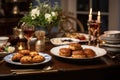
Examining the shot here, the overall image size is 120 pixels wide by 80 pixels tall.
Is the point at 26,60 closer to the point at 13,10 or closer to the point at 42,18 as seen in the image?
the point at 42,18

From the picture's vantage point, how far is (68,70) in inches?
52.9

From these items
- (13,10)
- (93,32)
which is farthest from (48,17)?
(13,10)

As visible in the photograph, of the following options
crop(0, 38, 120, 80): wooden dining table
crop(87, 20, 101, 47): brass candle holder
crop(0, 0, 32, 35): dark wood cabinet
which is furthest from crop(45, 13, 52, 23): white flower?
crop(0, 0, 32, 35): dark wood cabinet

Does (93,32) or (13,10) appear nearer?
(93,32)

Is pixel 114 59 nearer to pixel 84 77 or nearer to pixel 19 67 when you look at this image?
pixel 84 77

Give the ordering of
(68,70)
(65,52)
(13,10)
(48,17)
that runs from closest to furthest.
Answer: (68,70), (65,52), (48,17), (13,10)

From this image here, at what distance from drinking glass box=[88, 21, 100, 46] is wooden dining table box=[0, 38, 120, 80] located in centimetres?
32

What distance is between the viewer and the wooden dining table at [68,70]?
1.30 meters

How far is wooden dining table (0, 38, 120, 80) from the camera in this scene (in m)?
1.30

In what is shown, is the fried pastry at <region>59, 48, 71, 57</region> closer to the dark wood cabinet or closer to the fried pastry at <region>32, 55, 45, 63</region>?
the fried pastry at <region>32, 55, 45, 63</region>

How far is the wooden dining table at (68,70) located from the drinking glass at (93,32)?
323mm

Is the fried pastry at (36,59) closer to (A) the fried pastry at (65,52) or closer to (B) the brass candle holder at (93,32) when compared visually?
(A) the fried pastry at (65,52)

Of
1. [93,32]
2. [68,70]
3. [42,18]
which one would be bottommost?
[68,70]

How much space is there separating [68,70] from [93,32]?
25.0 inches
